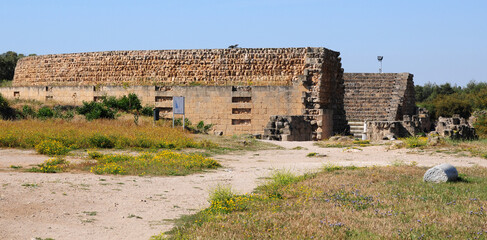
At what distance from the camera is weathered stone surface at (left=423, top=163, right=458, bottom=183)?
9883 millimetres

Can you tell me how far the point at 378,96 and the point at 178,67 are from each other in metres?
12.7

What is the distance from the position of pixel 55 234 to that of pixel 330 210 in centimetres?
361

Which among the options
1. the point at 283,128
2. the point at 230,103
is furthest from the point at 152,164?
the point at 230,103

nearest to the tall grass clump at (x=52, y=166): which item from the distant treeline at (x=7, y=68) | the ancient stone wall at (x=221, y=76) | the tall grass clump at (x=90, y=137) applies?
the tall grass clump at (x=90, y=137)

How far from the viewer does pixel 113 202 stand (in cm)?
838

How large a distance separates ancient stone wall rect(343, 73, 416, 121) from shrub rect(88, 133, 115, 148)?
1713cm

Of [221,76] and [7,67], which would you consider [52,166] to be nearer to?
[221,76]

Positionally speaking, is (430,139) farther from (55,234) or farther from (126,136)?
(55,234)

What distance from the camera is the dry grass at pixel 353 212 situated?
6418mm

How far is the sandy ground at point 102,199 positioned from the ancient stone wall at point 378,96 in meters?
17.1

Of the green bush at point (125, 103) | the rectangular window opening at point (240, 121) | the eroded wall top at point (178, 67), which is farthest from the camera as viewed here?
the green bush at point (125, 103)

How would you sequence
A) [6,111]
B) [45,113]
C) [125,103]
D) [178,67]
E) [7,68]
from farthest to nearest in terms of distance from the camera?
1. [7,68]
2. [178,67]
3. [125,103]
4. [6,111]
5. [45,113]

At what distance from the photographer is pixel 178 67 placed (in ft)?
88.9

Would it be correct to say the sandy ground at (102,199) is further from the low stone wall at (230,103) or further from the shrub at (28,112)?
the shrub at (28,112)
